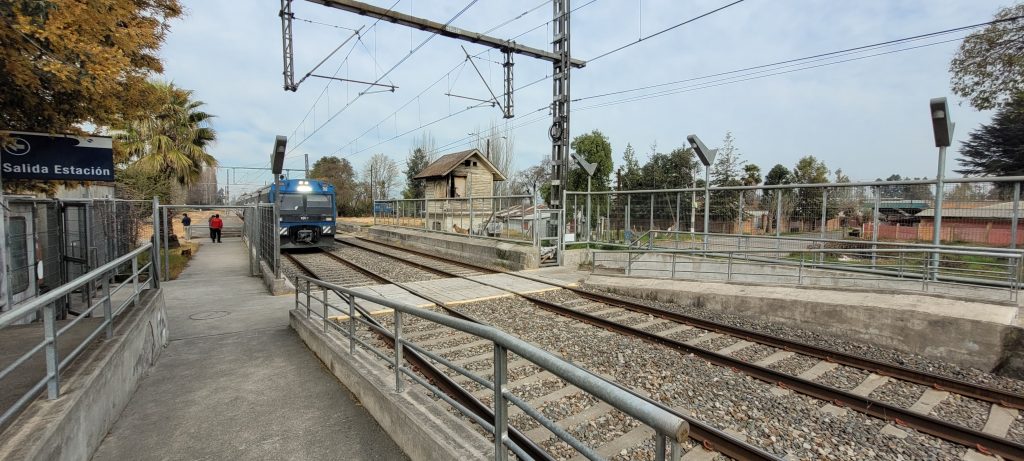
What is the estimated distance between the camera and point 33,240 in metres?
6.03

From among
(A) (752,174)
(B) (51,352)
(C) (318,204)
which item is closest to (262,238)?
(C) (318,204)

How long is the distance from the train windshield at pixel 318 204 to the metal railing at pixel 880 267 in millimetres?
12301

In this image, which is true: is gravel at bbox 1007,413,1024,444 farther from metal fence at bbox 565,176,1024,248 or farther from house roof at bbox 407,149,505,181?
house roof at bbox 407,149,505,181

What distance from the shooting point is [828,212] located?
11.1 meters

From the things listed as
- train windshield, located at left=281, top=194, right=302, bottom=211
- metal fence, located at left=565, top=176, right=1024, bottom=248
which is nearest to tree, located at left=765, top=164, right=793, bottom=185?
metal fence, located at left=565, top=176, right=1024, bottom=248

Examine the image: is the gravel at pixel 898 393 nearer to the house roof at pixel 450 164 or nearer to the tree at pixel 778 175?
the house roof at pixel 450 164

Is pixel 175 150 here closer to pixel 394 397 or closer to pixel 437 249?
pixel 437 249

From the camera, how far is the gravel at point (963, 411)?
451 cm

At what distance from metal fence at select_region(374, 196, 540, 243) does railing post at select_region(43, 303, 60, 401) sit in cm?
1209

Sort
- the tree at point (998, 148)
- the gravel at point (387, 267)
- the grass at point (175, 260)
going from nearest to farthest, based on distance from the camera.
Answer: the gravel at point (387, 267) → the grass at point (175, 260) → the tree at point (998, 148)

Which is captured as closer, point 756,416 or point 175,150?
point 756,416

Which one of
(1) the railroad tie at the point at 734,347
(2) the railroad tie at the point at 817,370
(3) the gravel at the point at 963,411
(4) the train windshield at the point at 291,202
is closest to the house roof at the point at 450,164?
(4) the train windshield at the point at 291,202

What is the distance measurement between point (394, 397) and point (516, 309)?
5.28 metres

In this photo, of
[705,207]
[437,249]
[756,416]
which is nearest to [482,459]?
[756,416]
